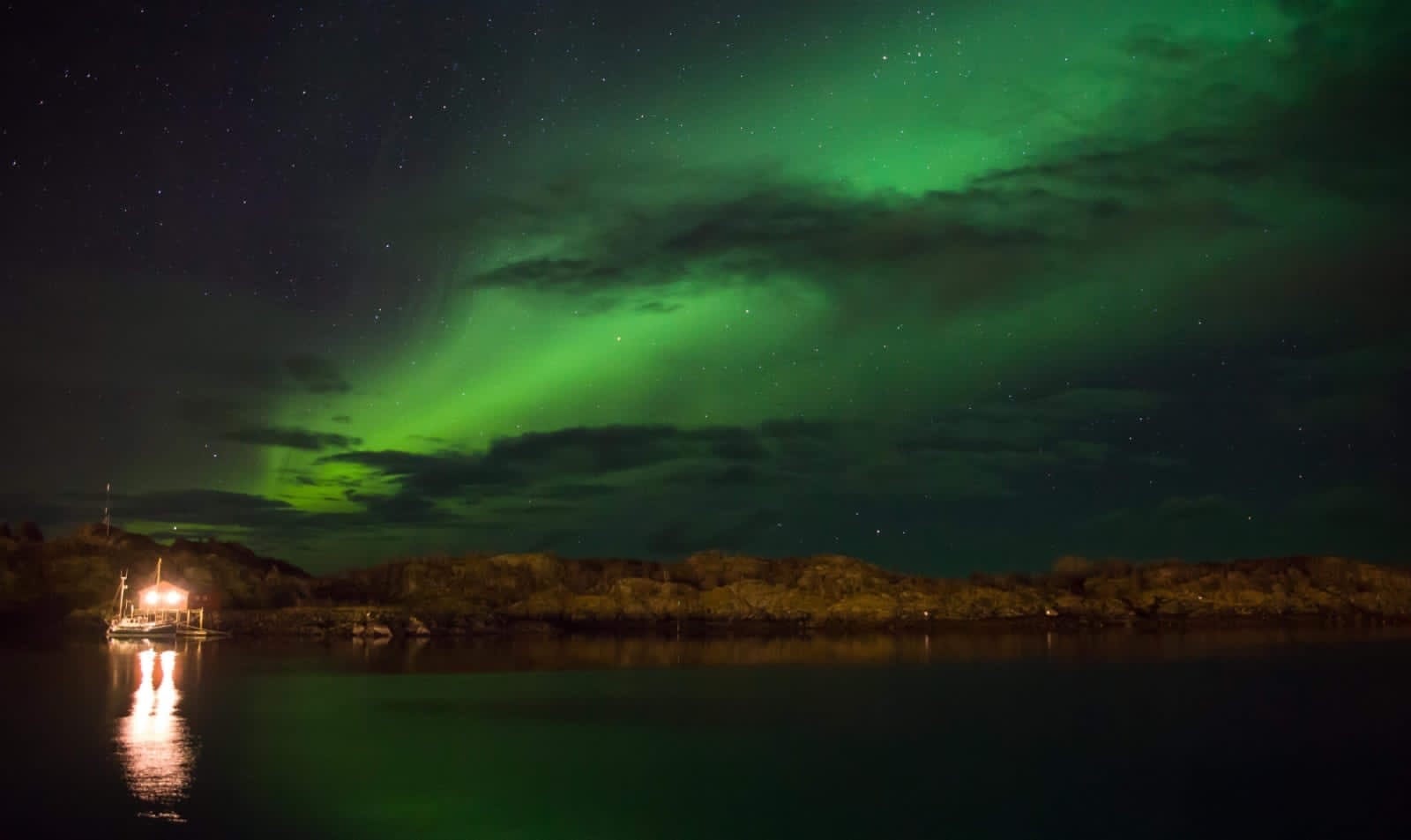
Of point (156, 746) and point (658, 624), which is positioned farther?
point (658, 624)

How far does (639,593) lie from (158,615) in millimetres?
60665

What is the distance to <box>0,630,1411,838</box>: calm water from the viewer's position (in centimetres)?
2869

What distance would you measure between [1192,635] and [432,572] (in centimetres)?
9094

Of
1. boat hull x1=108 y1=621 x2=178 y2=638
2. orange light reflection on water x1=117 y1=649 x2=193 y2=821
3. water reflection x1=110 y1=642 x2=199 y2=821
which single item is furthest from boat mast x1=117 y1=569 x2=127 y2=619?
orange light reflection on water x1=117 y1=649 x2=193 y2=821

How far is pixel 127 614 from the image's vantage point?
10788 centimetres

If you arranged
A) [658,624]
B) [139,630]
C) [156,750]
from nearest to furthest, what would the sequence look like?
1. [156,750]
2. [139,630]
3. [658,624]

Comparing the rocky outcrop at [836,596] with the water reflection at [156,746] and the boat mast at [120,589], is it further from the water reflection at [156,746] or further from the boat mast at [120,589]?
the water reflection at [156,746]

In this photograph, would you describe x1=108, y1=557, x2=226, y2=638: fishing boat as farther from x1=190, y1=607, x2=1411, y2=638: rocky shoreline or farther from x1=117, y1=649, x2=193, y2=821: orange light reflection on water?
x1=117, y1=649, x2=193, y2=821: orange light reflection on water

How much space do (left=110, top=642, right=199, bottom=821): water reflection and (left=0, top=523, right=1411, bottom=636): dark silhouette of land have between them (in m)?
54.0

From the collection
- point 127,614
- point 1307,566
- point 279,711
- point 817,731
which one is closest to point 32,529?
point 127,614

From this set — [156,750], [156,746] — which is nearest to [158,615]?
[156,746]

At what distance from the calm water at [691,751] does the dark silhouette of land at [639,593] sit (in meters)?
45.1

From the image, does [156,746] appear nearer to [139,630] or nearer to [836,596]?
[139,630]

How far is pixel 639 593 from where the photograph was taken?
15062 cm
